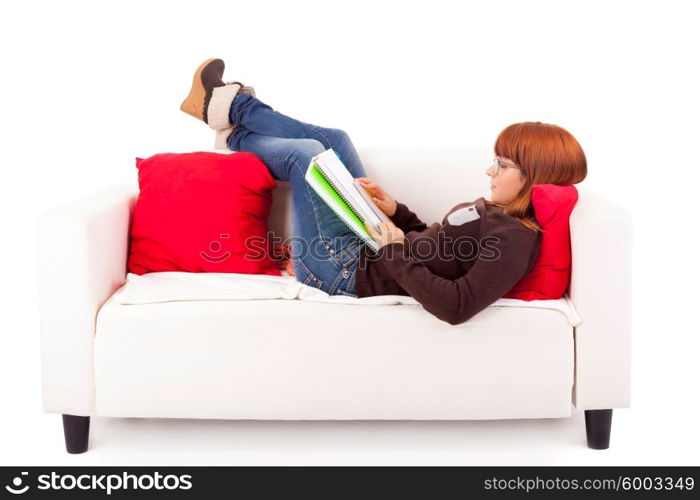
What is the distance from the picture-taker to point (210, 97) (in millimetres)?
3748

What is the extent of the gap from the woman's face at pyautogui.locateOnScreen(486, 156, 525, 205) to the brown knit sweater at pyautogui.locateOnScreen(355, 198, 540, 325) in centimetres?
6

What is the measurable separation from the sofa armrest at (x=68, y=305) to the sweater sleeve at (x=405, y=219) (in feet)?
3.45

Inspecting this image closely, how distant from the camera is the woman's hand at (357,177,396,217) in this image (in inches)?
137

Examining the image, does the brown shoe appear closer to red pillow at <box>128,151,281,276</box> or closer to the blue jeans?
the blue jeans

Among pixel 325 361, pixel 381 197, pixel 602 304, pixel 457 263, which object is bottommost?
pixel 325 361

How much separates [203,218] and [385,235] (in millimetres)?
726

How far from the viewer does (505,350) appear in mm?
3061

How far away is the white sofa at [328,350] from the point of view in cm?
305

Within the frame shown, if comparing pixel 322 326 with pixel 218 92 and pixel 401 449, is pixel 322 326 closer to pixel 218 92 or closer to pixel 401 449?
pixel 401 449

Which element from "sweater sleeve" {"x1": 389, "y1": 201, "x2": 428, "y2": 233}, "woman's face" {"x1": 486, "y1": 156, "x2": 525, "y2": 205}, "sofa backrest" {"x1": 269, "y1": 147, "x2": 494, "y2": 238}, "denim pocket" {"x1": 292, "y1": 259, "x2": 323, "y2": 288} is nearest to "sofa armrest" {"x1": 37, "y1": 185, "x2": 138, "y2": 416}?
"denim pocket" {"x1": 292, "y1": 259, "x2": 323, "y2": 288}

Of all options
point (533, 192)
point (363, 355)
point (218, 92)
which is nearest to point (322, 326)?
point (363, 355)

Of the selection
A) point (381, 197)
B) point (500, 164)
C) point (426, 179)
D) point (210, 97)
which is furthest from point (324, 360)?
point (210, 97)

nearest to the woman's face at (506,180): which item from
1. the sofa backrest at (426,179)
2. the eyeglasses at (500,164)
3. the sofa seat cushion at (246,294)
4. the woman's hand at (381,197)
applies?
the eyeglasses at (500,164)

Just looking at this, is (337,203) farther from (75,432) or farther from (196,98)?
(75,432)
